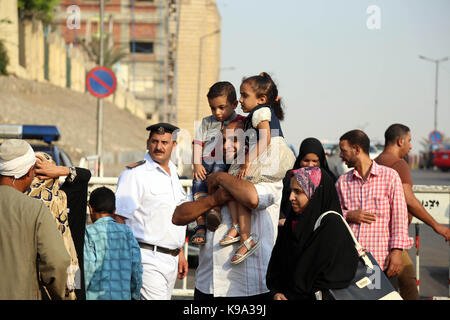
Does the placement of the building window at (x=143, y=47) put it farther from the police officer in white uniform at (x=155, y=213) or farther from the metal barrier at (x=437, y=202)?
the police officer in white uniform at (x=155, y=213)

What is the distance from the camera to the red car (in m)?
41.7

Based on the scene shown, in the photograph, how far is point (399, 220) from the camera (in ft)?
19.1

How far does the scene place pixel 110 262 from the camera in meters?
5.63

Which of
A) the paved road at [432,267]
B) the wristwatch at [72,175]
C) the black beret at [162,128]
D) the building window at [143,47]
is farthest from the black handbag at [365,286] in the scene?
the building window at [143,47]

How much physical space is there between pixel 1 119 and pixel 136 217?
2397 cm

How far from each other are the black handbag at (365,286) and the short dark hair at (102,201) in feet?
7.15

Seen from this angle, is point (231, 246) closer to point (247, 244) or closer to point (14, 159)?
point (247, 244)

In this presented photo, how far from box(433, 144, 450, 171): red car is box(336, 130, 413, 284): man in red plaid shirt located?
37.2 meters

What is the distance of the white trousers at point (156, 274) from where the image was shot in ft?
19.4

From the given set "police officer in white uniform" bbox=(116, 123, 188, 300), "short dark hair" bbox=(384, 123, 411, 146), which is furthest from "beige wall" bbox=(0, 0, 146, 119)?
"short dark hair" bbox=(384, 123, 411, 146)

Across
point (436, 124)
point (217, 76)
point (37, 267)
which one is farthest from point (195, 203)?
point (217, 76)

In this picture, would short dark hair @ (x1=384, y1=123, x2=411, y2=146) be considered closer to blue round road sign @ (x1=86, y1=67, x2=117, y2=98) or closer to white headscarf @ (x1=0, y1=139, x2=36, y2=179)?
white headscarf @ (x1=0, y1=139, x2=36, y2=179)

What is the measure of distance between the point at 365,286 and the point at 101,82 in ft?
49.1

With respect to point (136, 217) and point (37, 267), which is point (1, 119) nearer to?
point (136, 217)
